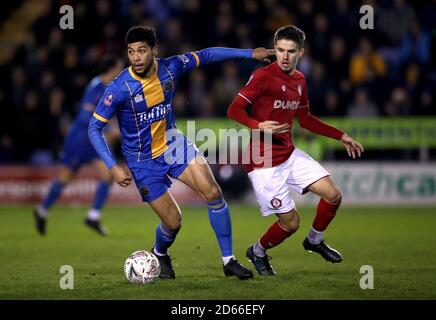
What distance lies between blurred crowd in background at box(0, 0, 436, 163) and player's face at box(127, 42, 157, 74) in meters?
8.45

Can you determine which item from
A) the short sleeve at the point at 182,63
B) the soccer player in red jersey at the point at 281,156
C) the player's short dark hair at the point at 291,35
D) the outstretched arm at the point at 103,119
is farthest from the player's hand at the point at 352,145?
the outstretched arm at the point at 103,119

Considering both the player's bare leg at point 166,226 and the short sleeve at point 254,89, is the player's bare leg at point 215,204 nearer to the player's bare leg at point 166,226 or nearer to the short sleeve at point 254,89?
the player's bare leg at point 166,226

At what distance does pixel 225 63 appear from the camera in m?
16.7

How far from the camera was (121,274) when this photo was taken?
802cm

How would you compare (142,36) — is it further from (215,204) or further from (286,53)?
(215,204)

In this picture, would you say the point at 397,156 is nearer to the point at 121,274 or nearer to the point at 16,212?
the point at 16,212

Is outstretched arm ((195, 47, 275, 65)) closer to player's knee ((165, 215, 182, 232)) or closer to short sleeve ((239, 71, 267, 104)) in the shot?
short sleeve ((239, 71, 267, 104))

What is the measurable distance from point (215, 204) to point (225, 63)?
932cm

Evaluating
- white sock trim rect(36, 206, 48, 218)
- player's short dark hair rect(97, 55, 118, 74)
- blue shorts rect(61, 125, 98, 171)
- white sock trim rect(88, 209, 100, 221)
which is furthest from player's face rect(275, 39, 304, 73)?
white sock trim rect(36, 206, 48, 218)

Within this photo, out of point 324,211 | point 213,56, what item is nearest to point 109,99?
point 213,56

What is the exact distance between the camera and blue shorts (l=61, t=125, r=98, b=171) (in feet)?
40.5

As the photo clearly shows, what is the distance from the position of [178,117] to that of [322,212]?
8.39 metres

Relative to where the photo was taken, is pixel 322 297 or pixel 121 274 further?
pixel 121 274

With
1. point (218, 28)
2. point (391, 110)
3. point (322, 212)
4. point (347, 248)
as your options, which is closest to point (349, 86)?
point (391, 110)
